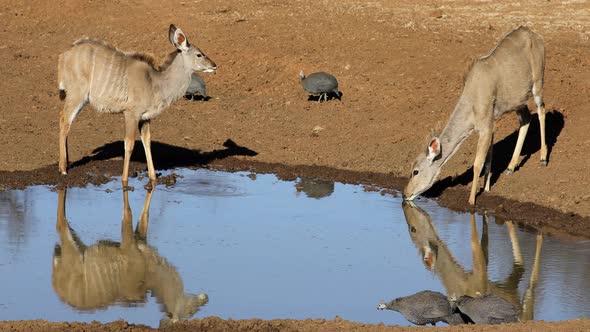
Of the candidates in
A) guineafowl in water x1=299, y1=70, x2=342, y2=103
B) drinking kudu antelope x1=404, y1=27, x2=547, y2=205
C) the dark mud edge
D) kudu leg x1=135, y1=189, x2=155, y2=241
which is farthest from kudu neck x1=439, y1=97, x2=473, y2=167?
guineafowl in water x1=299, y1=70, x2=342, y2=103

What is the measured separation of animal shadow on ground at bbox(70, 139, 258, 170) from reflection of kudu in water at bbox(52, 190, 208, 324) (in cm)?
342

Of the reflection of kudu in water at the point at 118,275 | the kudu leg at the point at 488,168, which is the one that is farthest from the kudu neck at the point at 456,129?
the reflection of kudu in water at the point at 118,275

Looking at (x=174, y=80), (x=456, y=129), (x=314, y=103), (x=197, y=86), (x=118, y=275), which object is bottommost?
(x=118, y=275)

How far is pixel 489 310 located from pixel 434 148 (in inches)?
195

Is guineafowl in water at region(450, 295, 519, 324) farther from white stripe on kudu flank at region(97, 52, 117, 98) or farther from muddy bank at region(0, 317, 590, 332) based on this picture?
white stripe on kudu flank at region(97, 52, 117, 98)

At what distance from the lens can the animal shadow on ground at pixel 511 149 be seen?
16.3 metres

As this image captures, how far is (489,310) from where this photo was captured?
10266 millimetres

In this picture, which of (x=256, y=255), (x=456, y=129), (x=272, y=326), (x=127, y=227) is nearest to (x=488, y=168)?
(x=456, y=129)

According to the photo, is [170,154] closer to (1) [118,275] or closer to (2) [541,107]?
(2) [541,107]

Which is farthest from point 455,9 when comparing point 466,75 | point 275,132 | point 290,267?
point 290,267

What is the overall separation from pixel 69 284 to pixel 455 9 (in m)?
15.9

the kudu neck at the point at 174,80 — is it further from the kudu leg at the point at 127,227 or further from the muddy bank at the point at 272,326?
the muddy bank at the point at 272,326

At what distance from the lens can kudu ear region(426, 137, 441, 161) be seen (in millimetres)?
14914

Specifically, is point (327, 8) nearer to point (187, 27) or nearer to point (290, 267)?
point (187, 27)
